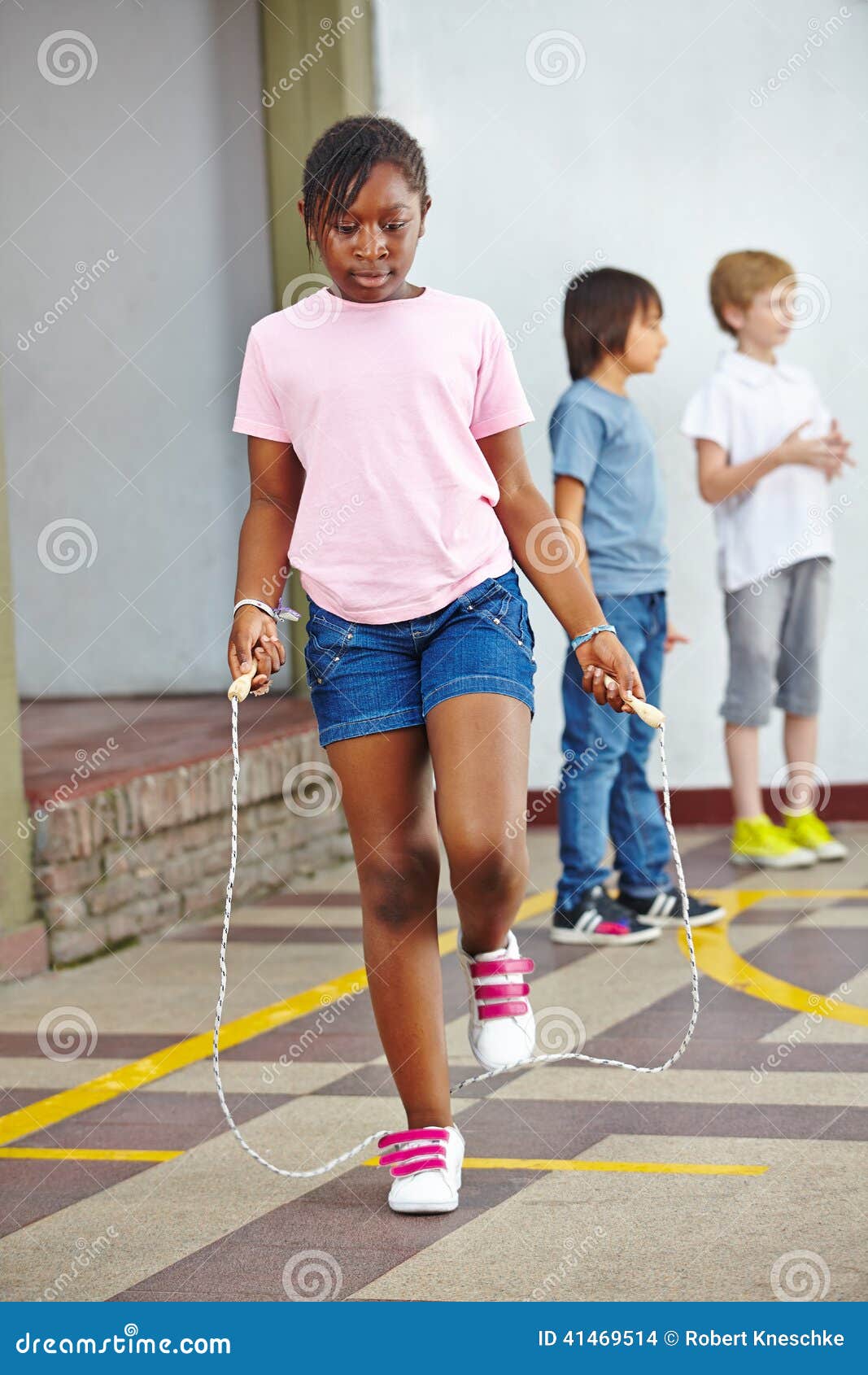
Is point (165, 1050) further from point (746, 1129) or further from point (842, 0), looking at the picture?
point (842, 0)

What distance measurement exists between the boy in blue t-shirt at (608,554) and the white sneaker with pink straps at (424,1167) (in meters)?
1.99

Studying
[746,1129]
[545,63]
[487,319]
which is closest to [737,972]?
[746,1129]

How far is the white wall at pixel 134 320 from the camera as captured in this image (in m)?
7.12

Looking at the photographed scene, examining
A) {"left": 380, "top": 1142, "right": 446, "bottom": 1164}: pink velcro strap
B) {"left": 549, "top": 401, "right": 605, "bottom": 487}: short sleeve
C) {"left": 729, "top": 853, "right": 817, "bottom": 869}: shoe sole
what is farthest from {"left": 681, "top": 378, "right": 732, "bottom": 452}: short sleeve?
{"left": 380, "top": 1142, "right": 446, "bottom": 1164}: pink velcro strap

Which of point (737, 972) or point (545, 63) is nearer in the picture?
point (737, 972)

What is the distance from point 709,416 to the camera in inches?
225

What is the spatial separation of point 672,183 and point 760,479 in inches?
55.8

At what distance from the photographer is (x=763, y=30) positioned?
254 inches

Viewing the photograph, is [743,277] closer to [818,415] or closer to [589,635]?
[818,415]

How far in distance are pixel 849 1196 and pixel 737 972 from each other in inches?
65.7

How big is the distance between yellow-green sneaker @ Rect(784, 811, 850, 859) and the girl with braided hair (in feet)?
10.8

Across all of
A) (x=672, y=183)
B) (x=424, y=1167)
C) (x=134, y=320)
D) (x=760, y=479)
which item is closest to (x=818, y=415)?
(x=760, y=479)

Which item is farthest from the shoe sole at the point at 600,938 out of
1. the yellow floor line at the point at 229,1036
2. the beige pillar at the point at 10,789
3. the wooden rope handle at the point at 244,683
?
the wooden rope handle at the point at 244,683

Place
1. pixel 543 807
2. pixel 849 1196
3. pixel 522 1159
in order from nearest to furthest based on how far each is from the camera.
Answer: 1. pixel 849 1196
2. pixel 522 1159
3. pixel 543 807
